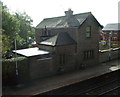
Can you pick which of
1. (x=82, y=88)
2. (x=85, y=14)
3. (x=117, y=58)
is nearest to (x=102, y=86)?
(x=82, y=88)

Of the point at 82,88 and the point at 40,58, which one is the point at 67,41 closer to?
the point at 40,58

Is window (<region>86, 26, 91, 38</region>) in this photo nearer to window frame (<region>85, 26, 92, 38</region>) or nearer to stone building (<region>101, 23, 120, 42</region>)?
window frame (<region>85, 26, 92, 38</region>)

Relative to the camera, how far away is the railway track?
1452 cm

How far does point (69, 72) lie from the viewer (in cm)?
2102

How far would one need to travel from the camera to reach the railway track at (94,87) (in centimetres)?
1452

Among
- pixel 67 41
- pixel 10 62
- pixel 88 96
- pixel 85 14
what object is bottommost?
pixel 88 96

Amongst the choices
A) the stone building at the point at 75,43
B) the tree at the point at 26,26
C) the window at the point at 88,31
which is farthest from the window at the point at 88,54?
the tree at the point at 26,26

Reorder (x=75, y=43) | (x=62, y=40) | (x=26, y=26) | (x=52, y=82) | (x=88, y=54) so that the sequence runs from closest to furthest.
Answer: (x=52, y=82) → (x=62, y=40) → (x=75, y=43) → (x=88, y=54) → (x=26, y=26)

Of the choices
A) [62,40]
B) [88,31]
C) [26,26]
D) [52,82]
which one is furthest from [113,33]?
[52,82]

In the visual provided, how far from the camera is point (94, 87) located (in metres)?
15.8

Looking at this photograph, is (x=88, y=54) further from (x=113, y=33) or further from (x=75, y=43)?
(x=113, y=33)

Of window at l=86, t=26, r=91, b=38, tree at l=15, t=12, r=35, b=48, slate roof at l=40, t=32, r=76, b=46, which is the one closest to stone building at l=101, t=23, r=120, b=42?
tree at l=15, t=12, r=35, b=48

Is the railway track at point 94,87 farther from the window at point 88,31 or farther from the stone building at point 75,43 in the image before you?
the window at point 88,31

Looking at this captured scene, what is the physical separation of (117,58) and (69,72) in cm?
1371
